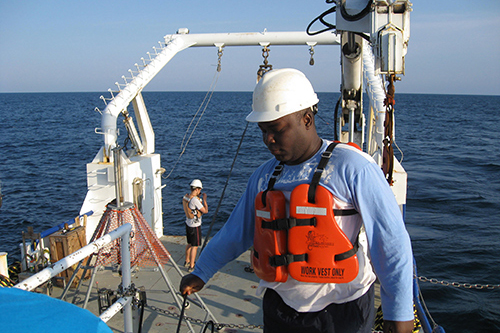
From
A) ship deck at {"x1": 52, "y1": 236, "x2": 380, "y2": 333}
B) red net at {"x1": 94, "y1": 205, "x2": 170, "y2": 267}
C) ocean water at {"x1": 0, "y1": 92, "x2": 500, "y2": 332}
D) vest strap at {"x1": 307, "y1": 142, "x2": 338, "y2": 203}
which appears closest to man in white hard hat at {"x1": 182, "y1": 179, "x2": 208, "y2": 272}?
ship deck at {"x1": 52, "y1": 236, "x2": 380, "y2": 333}

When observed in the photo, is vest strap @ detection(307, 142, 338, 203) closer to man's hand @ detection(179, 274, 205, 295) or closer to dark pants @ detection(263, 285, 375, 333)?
dark pants @ detection(263, 285, 375, 333)

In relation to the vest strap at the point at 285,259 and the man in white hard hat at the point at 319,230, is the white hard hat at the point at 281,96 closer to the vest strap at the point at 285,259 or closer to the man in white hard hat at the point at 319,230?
the man in white hard hat at the point at 319,230

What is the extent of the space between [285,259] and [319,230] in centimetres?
26

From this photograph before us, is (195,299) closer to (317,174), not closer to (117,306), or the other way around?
(117,306)

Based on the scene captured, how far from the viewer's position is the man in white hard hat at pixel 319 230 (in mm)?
2018

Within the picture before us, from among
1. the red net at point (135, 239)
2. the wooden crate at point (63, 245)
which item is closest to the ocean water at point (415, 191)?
the red net at point (135, 239)

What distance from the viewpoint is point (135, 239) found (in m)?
5.32

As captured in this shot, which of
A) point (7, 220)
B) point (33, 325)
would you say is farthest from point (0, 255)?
point (7, 220)

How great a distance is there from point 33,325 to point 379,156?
20.8 feet

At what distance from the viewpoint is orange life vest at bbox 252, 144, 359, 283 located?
6.95 ft

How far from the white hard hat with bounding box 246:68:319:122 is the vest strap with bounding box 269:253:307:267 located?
0.72 meters

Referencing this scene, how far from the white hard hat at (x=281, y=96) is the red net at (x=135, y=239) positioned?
10.8 feet

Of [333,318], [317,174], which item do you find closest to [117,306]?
[333,318]

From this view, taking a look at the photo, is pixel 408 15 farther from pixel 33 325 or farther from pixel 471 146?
pixel 471 146
